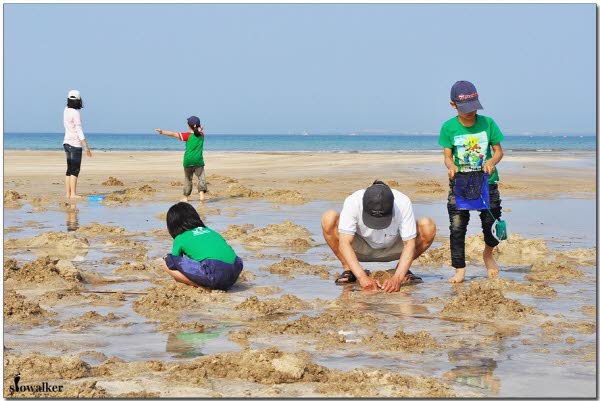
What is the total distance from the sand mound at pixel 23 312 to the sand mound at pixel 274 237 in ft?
12.3

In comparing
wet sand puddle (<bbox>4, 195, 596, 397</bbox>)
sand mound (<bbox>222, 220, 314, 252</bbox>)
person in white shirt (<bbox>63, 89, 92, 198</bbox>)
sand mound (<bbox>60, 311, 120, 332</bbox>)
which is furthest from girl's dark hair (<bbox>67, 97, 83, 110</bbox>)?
sand mound (<bbox>60, 311, 120, 332</bbox>)

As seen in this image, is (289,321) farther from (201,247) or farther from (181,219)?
(181,219)

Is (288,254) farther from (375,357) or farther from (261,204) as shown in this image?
(261,204)

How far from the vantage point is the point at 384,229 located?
7.45m

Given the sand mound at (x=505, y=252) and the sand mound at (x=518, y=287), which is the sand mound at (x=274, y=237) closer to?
the sand mound at (x=505, y=252)

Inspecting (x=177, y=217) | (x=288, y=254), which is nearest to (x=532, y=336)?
(x=177, y=217)

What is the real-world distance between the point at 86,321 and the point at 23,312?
456 millimetres

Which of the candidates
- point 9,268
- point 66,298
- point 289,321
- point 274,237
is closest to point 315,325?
point 289,321

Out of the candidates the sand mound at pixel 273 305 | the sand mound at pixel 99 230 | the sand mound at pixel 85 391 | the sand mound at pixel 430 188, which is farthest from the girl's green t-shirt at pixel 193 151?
the sand mound at pixel 85 391

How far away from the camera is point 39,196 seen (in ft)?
53.1

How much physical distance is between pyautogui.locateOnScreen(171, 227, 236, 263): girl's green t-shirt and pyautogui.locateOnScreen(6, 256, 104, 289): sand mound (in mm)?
956

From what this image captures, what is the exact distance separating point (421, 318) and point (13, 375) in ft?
9.39

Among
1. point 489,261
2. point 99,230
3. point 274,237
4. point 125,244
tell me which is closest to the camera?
point 489,261

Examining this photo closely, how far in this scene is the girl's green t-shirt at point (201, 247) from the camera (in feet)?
23.8
